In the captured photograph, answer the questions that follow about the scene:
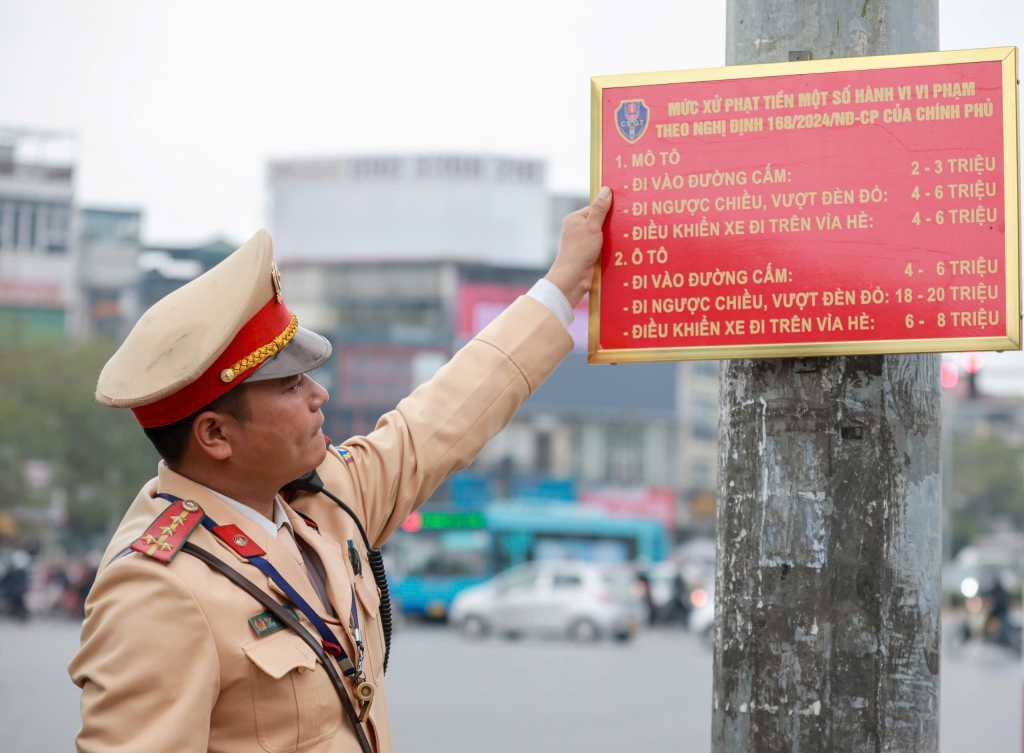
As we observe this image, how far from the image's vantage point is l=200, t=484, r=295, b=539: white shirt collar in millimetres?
2078

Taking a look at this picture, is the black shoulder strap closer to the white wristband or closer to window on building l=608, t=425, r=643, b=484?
the white wristband

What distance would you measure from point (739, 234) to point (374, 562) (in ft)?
3.24

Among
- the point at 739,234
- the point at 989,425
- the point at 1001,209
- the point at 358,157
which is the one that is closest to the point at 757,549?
the point at 739,234

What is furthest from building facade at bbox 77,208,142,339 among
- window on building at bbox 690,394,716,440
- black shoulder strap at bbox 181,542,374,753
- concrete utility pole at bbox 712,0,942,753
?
concrete utility pole at bbox 712,0,942,753

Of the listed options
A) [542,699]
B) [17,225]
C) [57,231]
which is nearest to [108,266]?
[57,231]

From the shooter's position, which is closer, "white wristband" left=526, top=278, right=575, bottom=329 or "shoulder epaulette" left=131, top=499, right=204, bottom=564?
"shoulder epaulette" left=131, top=499, right=204, bottom=564

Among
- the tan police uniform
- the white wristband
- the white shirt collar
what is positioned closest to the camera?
the tan police uniform

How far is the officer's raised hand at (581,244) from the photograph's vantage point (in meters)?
2.26

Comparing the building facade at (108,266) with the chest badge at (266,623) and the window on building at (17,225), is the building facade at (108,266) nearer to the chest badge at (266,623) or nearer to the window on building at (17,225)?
the window on building at (17,225)

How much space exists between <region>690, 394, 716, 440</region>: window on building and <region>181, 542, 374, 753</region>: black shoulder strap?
143 feet

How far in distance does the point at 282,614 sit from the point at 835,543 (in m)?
0.96

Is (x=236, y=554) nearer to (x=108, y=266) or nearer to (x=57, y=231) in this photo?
(x=108, y=266)

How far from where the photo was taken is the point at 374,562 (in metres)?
2.39

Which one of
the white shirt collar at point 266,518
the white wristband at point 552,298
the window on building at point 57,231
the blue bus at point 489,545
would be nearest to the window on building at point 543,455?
the blue bus at point 489,545
